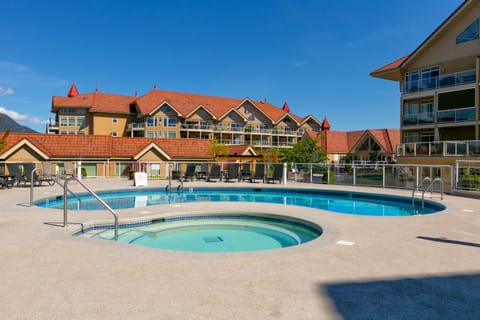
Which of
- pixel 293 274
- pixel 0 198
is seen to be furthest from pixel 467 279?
pixel 0 198

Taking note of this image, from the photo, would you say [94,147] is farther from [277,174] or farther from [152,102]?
[152,102]

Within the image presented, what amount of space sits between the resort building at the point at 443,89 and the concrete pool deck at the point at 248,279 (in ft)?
59.1

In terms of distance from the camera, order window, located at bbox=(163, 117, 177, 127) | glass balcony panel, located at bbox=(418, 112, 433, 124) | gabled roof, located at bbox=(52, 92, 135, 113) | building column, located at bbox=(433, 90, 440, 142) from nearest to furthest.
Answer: building column, located at bbox=(433, 90, 440, 142)
glass balcony panel, located at bbox=(418, 112, 433, 124)
gabled roof, located at bbox=(52, 92, 135, 113)
window, located at bbox=(163, 117, 177, 127)

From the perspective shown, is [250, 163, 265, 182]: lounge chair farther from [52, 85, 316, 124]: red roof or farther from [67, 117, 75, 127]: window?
[67, 117, 75, 127]: window

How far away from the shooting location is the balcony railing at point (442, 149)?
63.0 ft

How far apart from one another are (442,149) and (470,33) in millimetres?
9792

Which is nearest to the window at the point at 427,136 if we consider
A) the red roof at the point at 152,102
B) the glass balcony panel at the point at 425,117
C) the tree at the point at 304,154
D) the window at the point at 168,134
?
the glass balcony panel at the point at 425,117

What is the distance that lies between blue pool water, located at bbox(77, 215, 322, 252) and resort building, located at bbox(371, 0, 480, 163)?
1599 cm

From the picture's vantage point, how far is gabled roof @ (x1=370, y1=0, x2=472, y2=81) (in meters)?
24.2

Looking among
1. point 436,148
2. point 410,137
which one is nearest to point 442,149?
point 436,148

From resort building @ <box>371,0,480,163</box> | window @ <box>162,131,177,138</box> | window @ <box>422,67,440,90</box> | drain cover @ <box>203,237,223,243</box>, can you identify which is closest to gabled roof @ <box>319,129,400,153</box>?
resort building @ <box>371,0,480,163</box>

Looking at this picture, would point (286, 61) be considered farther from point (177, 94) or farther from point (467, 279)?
point (467, 279)

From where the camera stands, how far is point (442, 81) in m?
25.2

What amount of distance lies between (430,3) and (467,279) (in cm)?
1848
